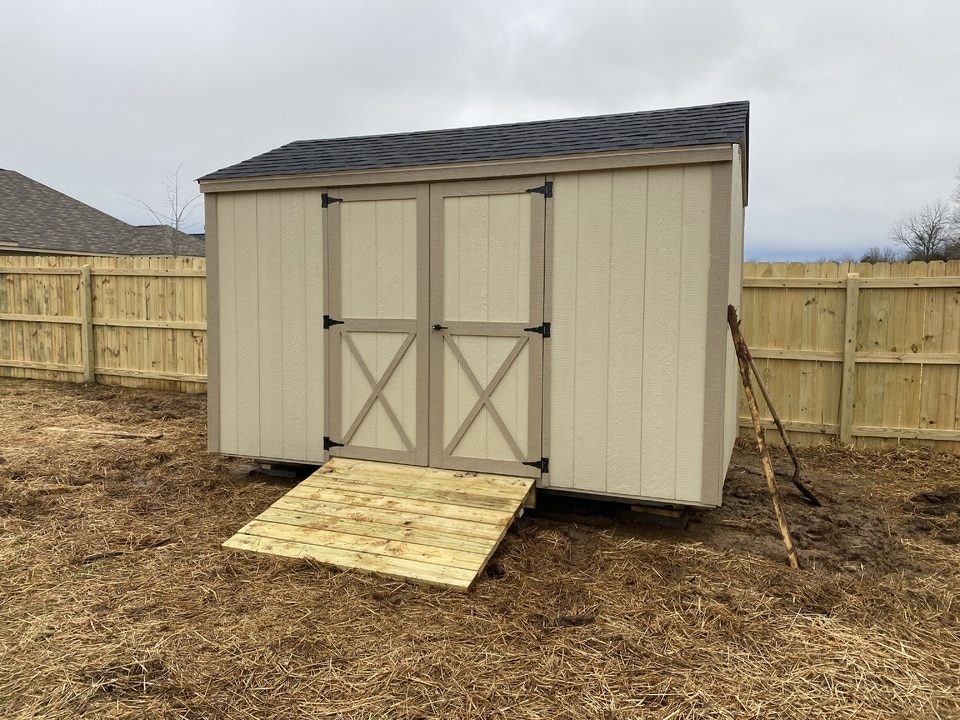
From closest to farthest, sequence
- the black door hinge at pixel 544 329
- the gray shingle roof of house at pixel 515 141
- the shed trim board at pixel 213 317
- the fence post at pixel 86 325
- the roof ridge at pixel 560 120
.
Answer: the gray shingle roof of house at pixel 515 141 → the black door hinge at pixel 544 329 → the roof ridge at pixel 560 120 → the shed trim board at pixel 213 317 → the fence post at pixel 86 325

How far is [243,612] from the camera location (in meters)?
3.20

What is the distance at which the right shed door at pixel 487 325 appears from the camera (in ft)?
14.9

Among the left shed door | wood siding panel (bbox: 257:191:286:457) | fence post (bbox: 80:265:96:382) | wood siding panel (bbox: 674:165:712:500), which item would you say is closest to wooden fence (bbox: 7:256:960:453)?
wood siding panel (bbox: 674:165:712:500)

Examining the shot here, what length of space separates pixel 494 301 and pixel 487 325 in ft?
0.58

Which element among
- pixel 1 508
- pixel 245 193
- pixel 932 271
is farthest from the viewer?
pixel 932 271

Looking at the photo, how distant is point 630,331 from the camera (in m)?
4.30

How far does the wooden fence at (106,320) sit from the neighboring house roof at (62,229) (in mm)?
4182

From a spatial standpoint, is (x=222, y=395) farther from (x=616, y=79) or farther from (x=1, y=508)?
(x=616, y=79)

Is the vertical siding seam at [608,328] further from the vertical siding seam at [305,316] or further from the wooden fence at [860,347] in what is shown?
the wooden fence at [860,347]

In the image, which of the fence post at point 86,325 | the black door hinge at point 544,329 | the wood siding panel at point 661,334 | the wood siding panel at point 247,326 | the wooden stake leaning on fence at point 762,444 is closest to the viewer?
the wooden stake leaning on fence at point 762,444

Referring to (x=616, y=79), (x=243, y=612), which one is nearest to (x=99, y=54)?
(x=616, y=79)

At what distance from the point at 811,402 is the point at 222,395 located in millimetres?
5841

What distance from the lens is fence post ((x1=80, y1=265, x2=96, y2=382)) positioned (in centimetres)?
1011

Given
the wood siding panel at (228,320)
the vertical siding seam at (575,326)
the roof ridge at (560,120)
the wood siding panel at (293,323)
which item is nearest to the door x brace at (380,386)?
the wood siding panel at (293,323)
